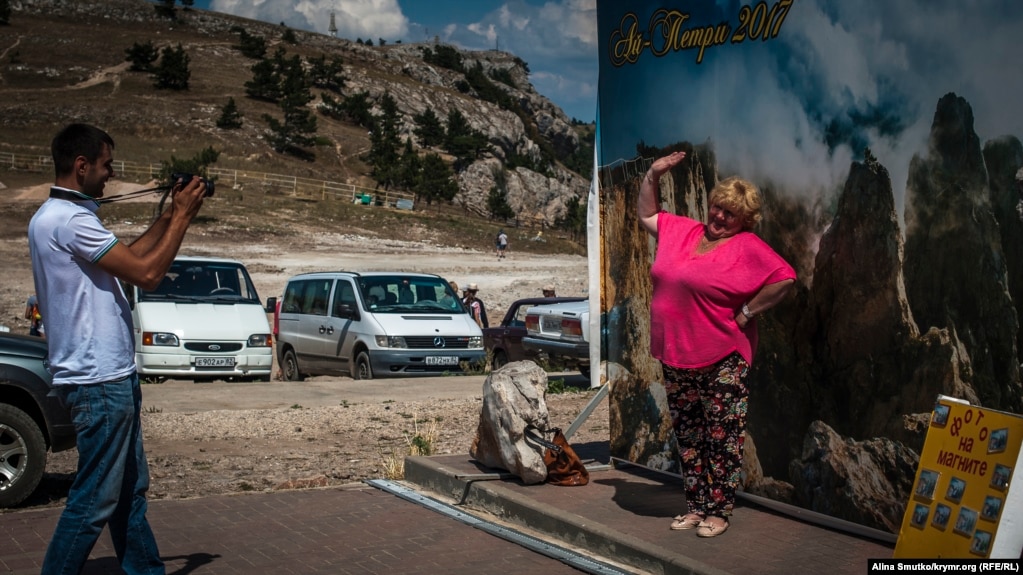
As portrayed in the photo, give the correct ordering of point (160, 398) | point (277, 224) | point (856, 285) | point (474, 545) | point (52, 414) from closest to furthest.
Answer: point (856, 285)
point (474, 545)
point (52, 414)
point (160, 398)
point (277, 224)

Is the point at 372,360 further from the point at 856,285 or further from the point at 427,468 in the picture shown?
the point at 856,285

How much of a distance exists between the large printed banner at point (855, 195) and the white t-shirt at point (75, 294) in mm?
3574

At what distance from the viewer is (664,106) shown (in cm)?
714

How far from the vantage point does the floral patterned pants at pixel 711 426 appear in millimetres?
5887

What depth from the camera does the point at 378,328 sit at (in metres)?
16.5

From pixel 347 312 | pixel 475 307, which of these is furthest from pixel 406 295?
pixel 475 307

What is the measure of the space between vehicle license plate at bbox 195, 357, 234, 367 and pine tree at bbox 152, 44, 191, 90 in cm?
8083

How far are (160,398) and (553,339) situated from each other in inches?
210

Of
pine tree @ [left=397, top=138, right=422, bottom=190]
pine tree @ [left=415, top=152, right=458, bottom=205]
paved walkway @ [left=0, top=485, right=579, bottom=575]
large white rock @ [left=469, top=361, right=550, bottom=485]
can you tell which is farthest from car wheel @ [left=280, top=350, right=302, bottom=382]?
pine tree @ [left=397, top=138, right=422, bottom=190]

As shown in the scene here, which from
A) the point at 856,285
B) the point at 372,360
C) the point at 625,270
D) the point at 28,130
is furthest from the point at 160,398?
the point at 28,130

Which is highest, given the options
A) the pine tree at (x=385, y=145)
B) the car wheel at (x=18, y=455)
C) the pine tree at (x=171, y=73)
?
the pine tree at (x=171, y=73)

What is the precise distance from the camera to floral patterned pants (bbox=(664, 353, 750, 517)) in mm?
5887

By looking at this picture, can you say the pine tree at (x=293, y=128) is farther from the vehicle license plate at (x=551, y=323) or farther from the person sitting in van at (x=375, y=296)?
the vehicle license plate at (x=551, y=323)

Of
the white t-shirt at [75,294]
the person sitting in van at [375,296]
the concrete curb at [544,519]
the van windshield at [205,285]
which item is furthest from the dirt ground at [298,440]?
the white t-shirt at [75,294]
